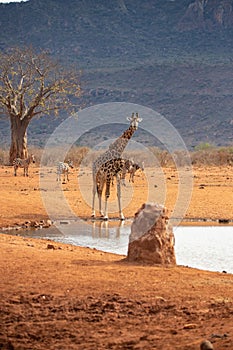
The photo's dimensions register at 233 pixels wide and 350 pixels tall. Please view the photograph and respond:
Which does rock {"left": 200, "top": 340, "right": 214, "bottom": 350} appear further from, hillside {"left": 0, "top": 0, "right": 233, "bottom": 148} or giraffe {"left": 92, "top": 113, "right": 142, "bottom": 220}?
hillside {"left": 0, "top": 0, "right": 233, "bottom": 148}

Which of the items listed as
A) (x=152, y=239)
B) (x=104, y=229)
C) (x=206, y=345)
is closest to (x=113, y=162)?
(x=104, y=229)

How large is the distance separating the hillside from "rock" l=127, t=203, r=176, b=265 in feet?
191

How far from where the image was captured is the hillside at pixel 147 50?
256 feet

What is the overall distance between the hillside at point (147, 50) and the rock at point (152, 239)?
58.3 m

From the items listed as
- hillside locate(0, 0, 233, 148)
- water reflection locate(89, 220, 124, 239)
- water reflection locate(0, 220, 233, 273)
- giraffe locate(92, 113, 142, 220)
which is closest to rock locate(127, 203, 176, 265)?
water reflection locate(0, 220, 233, 273)

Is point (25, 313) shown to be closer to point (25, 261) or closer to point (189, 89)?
point (25, 261)

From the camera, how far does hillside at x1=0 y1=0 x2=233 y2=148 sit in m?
78.0

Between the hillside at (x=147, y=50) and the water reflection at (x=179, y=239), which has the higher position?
the hillside at (x=147, y=50)

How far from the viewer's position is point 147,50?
96625 millimetres

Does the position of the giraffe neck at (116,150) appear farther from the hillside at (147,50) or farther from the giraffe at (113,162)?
the hillside at (147,50)

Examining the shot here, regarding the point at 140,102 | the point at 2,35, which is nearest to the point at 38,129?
the point at 140,102

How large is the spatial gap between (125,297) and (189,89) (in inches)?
2960

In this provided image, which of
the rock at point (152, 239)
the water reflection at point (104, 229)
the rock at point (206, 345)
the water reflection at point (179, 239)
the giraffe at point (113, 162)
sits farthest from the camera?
the giraffe at point (113, 162)

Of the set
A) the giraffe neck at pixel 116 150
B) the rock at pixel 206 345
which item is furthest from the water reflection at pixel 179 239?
the rock at pixel 206 345
